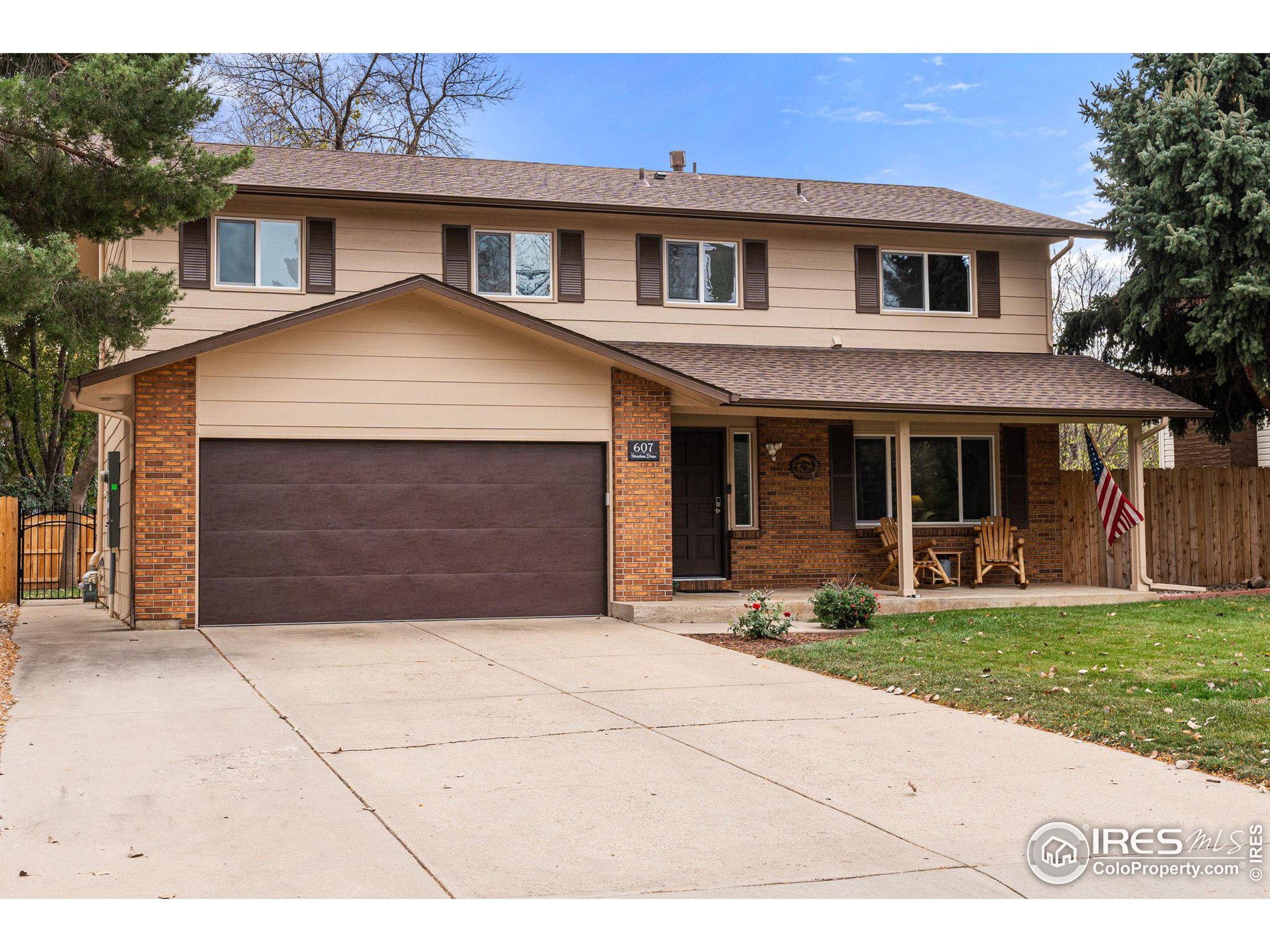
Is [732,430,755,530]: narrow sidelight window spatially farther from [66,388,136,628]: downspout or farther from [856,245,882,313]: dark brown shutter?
[66,388,136,628]: downspout

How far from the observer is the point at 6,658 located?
11094 millimetres

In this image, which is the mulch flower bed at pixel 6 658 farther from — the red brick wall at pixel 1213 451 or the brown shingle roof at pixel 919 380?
the red brick wall at pixel 1213 451

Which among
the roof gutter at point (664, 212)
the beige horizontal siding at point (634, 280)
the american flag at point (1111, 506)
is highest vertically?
the roof gutter at point (664, 212)

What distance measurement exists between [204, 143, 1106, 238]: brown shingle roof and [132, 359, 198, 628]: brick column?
331 cm

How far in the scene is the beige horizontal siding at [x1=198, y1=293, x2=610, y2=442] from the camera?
13.3 meters

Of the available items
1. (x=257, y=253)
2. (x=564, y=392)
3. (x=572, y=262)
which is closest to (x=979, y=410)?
(x=564, y=392)

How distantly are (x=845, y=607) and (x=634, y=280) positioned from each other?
615 cm

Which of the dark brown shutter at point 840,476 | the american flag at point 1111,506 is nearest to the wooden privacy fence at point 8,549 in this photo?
the dark brown shutter at point 840,476

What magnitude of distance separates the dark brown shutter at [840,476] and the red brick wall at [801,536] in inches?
3.6

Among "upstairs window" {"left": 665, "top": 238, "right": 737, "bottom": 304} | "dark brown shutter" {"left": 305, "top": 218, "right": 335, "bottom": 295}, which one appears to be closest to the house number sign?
"upstairs window" {"left": 665, "top": 238, "right": 737, "bottom": 304}

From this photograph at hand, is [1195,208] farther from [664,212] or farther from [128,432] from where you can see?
[128,432]

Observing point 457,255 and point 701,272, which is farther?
point 701,272

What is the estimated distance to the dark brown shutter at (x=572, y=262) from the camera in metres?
16.3
